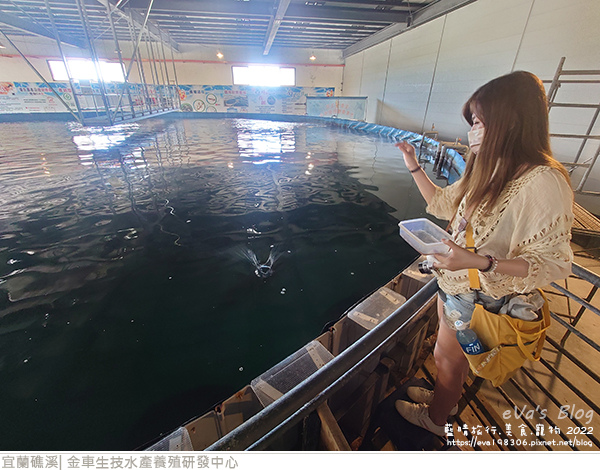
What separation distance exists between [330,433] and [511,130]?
4.45 feet

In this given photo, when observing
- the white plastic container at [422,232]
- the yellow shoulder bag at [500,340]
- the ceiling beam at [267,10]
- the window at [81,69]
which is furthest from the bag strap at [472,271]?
the window at [81,69]

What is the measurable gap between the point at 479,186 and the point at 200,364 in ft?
7.79

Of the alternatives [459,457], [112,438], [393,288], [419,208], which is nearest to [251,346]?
[112,438]

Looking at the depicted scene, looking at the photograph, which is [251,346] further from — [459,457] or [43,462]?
[459,457]

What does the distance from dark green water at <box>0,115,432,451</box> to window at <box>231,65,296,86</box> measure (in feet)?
56.0

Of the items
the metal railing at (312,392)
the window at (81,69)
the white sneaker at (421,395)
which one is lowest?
the white sneaker at (421,395)

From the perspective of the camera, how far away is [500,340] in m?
1.06

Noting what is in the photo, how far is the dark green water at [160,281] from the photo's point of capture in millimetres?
2033

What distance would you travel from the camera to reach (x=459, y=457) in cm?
99

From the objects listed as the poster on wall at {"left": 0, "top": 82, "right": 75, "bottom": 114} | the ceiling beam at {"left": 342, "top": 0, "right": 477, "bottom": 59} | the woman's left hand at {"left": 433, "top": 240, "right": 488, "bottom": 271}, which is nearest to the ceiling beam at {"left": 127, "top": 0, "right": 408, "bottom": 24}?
the ceiling beam at {"left": 342, "top": 0, "right": 477, "bottom": 59}

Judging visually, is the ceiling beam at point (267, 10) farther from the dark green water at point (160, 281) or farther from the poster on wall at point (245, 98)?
the poster on wall at point (245, 98)

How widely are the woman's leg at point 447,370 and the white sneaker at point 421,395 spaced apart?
0.13 metres

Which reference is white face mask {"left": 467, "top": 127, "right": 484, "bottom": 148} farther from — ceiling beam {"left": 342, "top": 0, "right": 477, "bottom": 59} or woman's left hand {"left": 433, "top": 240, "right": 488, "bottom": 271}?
ceiling beam {"left": 342, "top": 0, "right": 477, "bottom": 59}

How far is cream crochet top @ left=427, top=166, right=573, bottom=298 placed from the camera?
0.91 meters
